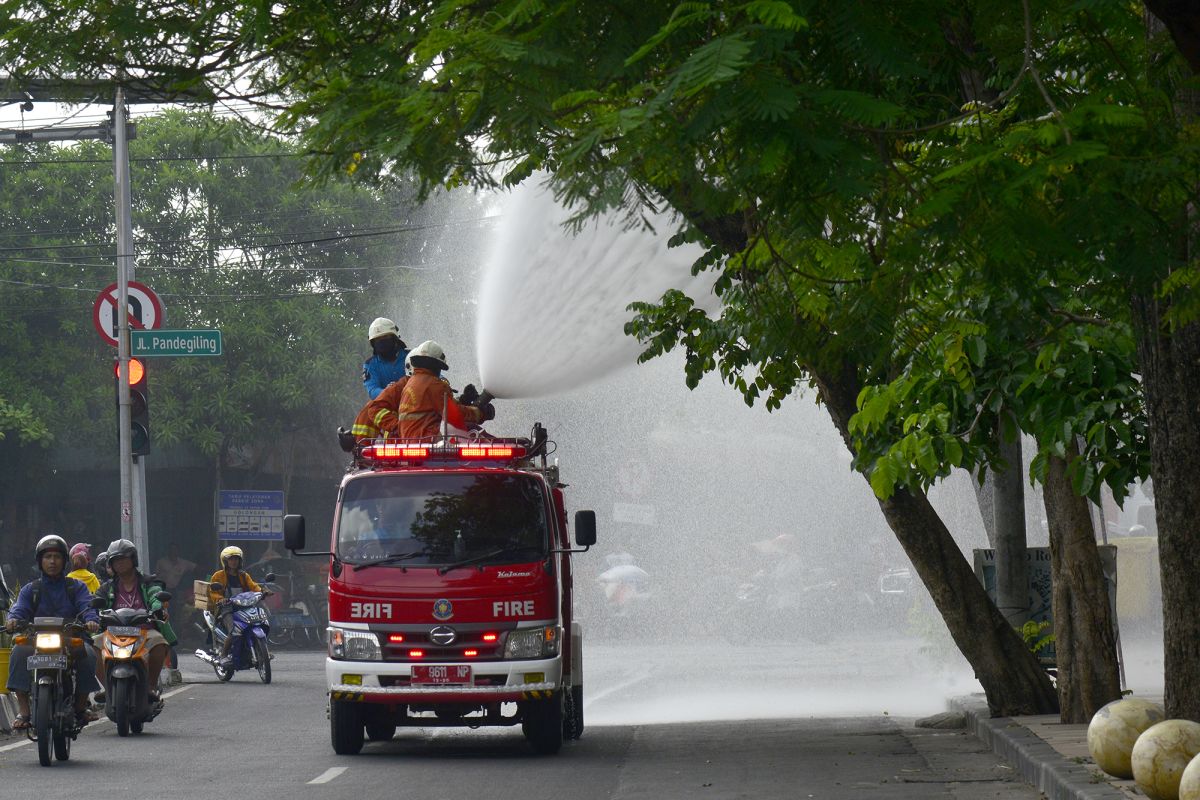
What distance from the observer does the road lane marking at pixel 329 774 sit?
11.3m

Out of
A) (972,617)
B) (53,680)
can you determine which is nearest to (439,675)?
(53,680)

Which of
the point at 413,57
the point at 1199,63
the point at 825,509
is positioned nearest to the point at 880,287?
the point at 1199,63

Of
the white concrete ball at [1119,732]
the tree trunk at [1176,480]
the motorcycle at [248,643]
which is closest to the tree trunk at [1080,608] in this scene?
the white concrete ball at [1119,732]

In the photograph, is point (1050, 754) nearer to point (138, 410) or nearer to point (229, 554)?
point (138, 410)

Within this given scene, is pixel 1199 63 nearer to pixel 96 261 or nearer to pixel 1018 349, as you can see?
pixel 1018 349

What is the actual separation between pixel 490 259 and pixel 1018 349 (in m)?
6.70

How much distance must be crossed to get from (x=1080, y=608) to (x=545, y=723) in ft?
13.0

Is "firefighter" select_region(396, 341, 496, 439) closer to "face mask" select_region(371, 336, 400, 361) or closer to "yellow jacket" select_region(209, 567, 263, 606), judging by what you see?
"face mask" select_region(371, 336, 400, 361)

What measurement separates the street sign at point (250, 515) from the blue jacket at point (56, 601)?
15.2 metres

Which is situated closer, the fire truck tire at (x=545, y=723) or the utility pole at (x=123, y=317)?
the fire truck tire at (x=545, y=723)

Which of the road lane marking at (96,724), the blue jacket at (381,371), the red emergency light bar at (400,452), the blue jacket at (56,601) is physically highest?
the blue jacket at (381,371)

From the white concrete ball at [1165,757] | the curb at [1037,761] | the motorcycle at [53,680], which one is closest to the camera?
the white concrete ball at [1165,757]

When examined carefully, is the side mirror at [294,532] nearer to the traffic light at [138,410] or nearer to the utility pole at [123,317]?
the traffic light at [138,410]

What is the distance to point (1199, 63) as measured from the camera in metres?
6.54
